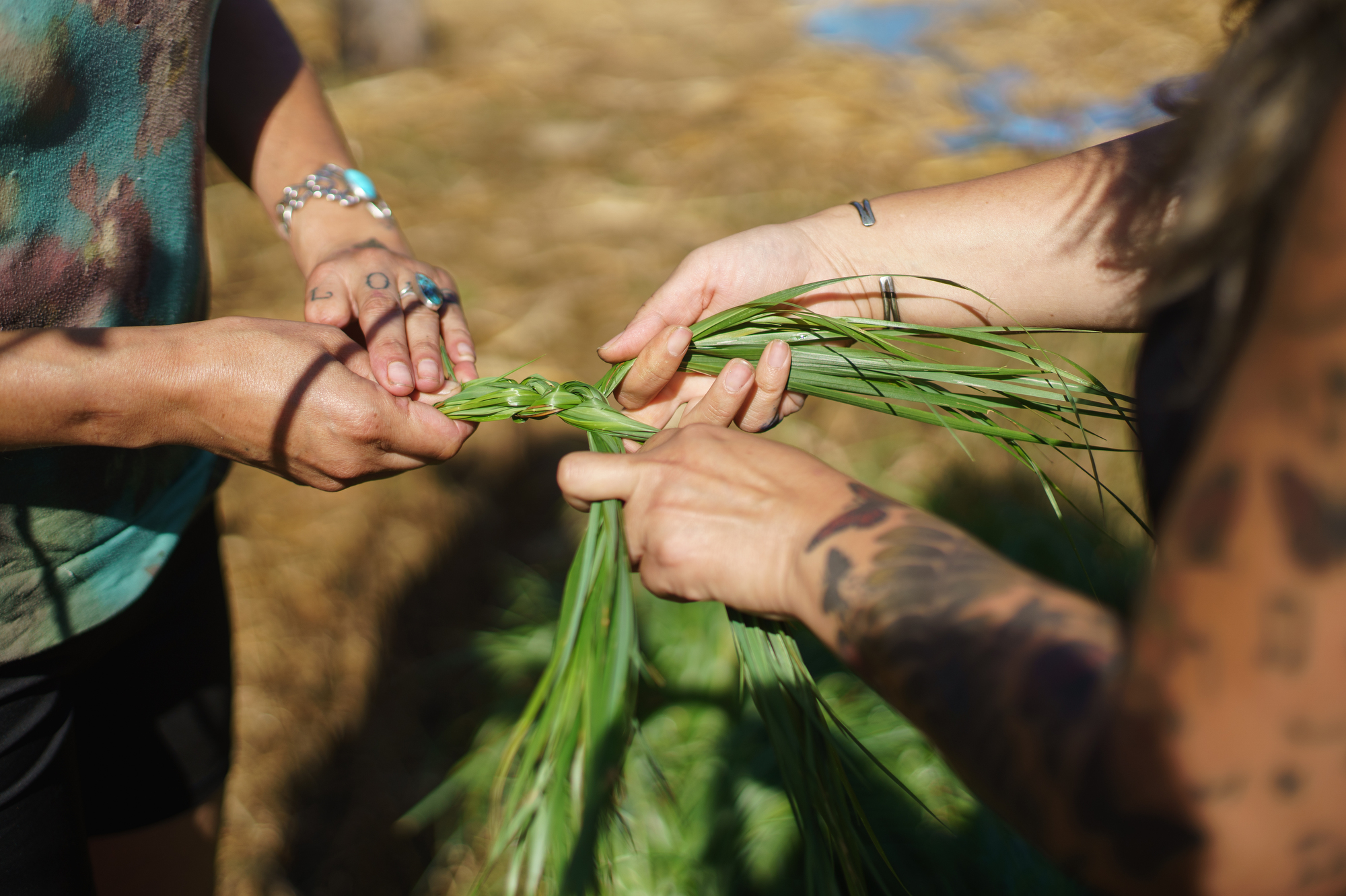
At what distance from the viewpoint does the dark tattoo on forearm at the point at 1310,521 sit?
1.71 ft

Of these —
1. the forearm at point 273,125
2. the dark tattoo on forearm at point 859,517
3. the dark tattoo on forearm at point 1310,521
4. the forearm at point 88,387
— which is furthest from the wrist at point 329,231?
the dark tattoo on forearm at point 1310,521

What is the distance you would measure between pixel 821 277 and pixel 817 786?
0.80m

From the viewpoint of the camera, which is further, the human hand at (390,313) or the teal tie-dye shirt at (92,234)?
the human hand at (390,313)

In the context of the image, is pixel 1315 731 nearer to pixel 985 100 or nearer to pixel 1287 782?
pixel 1287 782

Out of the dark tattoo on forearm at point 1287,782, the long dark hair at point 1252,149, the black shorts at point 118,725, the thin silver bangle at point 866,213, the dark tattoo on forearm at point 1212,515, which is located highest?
the long dark hair at point 1252,149

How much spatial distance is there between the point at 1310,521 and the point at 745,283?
102cm

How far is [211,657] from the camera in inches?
56.9

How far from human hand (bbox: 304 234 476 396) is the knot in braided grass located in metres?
0.06

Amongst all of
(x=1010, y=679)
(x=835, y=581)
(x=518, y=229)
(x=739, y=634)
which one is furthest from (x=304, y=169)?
(x=518, y=229)

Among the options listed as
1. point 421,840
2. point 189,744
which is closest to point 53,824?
point 189,744

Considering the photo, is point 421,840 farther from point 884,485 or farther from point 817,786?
point 884,485

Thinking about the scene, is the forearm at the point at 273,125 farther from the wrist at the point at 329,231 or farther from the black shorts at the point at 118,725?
the black shorts at the point at 118,725

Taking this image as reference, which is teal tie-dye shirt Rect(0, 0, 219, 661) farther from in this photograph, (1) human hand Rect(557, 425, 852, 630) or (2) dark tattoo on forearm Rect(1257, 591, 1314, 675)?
(2) dark tattoo on forearm Rect(1257, 591, 1314, 675)

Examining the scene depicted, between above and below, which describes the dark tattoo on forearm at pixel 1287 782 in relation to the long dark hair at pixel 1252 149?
below
